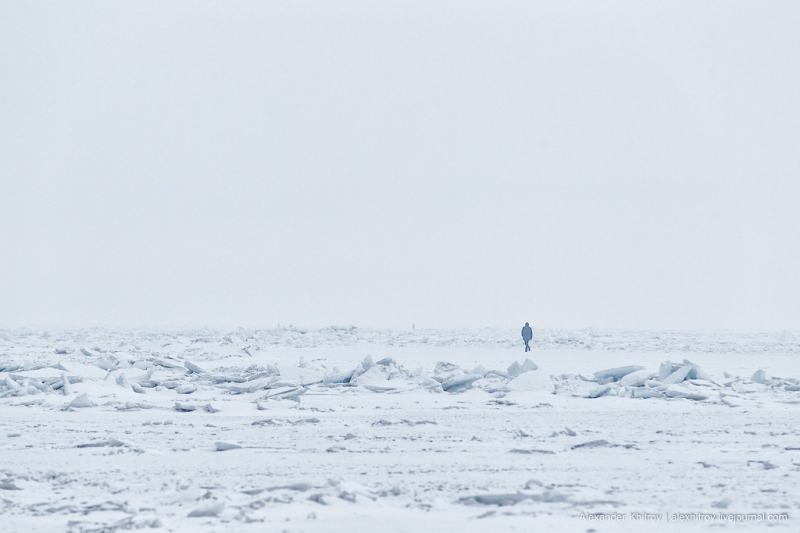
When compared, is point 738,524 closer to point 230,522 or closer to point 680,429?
point 230,522

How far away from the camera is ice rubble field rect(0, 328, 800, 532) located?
5.50m

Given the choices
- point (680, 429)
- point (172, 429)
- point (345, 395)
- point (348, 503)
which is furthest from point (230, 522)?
point (345, 395)

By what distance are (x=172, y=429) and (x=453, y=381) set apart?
5.34 m

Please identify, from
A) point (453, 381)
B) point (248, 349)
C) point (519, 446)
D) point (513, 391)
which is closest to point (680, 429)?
point (519, 446)

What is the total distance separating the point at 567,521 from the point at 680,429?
452cm

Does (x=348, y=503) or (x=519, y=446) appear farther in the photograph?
(x=519, y=446)

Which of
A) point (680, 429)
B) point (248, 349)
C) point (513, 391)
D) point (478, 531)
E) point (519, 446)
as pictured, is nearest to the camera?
point (478, 531)

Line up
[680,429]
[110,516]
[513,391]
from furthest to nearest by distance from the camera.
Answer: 1. [513,391]
2. [680,429]
3. [110,516]

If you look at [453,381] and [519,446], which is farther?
[453,381]

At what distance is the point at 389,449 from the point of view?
317 inches

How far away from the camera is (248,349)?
77.7 feet

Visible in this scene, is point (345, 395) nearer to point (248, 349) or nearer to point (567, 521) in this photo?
point (567, 521)

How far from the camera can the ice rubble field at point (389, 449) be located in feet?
18.0

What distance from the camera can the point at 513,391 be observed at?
1279cm
